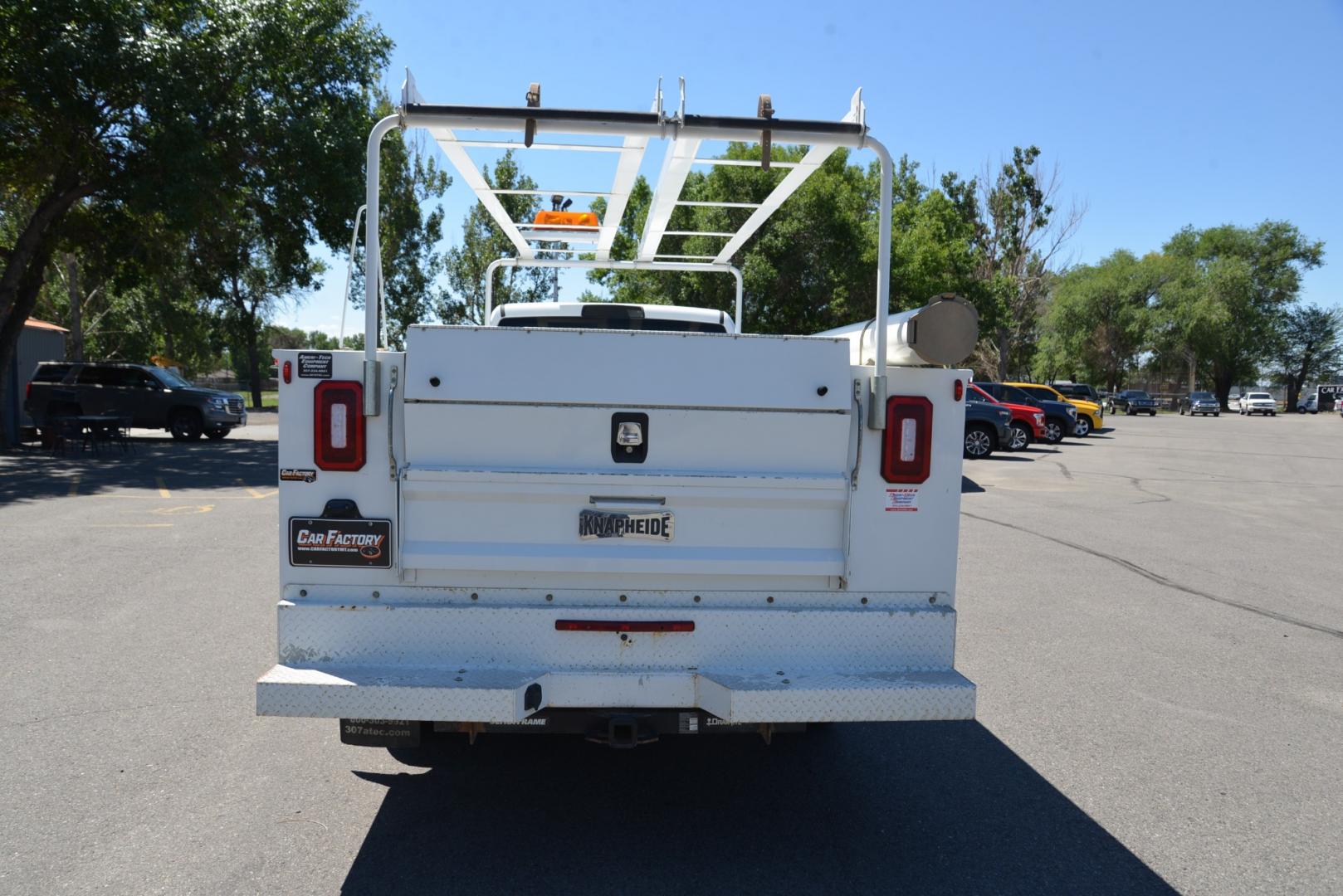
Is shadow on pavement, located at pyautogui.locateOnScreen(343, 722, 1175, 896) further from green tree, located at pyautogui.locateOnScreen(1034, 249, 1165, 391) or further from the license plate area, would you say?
green tree, located at pyautogui.locateOnScreen(1034, 249, 1165, 391)

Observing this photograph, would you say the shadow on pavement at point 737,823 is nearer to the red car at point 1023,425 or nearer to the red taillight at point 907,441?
the red taillight at point 907,441

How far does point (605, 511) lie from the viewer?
3.34m

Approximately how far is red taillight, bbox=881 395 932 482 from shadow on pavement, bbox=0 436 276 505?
12882 mm

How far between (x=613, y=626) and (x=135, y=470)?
16056 mm

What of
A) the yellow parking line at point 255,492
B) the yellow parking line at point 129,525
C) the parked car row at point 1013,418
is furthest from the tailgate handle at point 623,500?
the parked car row at point 1013,418

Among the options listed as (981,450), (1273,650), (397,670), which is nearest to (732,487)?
(397,670)

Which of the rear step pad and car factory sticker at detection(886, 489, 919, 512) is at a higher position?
car factory sticker at detection(886, 489, 919, 512)

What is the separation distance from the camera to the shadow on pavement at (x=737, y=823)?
332 centimetres

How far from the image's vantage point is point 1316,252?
253 feet

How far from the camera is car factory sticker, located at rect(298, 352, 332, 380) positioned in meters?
3.28

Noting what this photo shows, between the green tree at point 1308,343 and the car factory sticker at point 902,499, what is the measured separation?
9288cm

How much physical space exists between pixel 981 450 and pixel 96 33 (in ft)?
64.2

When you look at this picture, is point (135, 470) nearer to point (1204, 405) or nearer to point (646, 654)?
point (646, 654)

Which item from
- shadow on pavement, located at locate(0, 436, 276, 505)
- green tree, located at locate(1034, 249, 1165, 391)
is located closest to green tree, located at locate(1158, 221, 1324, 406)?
green tree, located at locate(1034, 249, 1165, 391)
